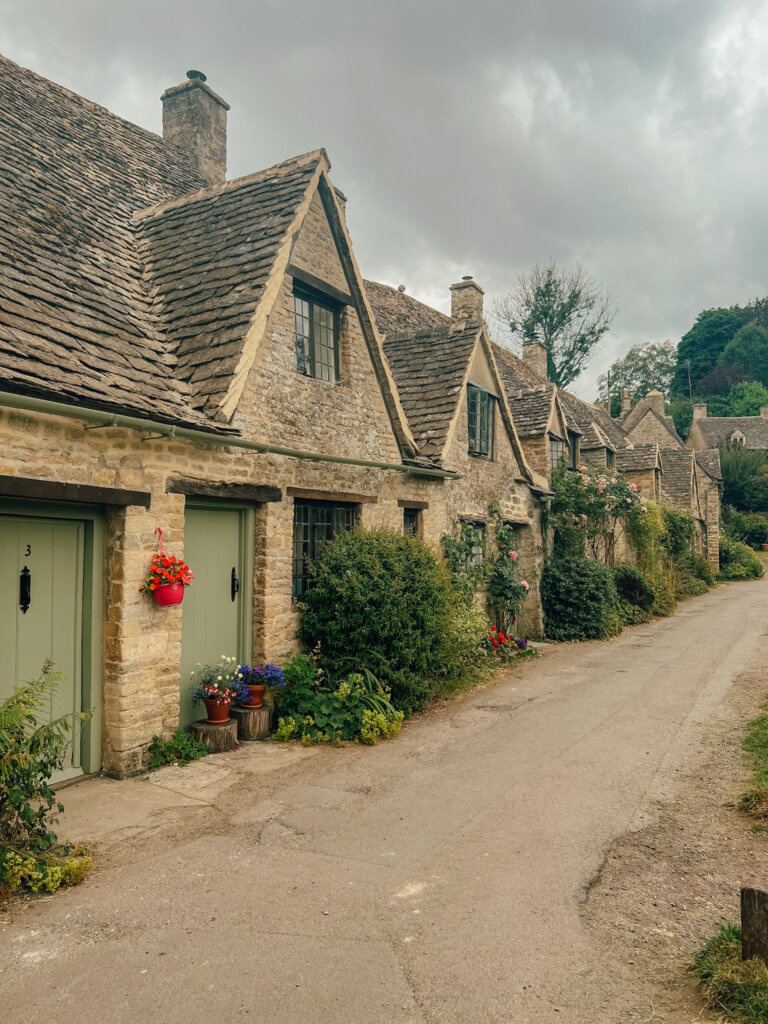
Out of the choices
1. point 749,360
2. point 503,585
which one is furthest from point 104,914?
point 749,360

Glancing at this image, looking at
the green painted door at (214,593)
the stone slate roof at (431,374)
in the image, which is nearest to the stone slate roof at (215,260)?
the green painted door at (214,593)

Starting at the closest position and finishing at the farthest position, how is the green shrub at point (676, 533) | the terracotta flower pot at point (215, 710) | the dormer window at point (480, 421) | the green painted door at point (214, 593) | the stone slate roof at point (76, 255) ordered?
the stone slate roof at point (76, 255)
the terracotta flower pot at point (215, 710)
the green painted door at point (214, 593)
the dormer window at point (480, 421)
the green shrub at point (676, 533)

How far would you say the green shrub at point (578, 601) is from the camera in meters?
15.7

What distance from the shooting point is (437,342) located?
47.3ft

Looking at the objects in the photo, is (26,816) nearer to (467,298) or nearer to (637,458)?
(467,298)

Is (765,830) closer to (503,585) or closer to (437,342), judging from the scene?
(503,585)

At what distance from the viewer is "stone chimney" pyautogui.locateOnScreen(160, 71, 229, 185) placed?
1402cm

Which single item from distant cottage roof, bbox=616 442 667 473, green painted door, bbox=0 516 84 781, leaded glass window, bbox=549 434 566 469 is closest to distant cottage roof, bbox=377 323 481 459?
leaded glass window, bbox=549 434 566 469

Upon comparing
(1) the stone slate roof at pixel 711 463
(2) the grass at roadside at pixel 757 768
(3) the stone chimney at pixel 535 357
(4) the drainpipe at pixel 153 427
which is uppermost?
(3) the stone chimney at pixel 535 357

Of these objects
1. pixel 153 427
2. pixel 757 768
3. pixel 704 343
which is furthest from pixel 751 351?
pixel 153 427

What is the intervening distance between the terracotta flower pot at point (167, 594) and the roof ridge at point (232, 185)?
635 cm

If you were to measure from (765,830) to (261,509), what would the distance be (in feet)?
18.9

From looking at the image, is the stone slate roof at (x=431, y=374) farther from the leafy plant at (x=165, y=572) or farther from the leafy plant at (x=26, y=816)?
the leafy plant at (x=26, y=816)

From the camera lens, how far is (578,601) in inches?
626
